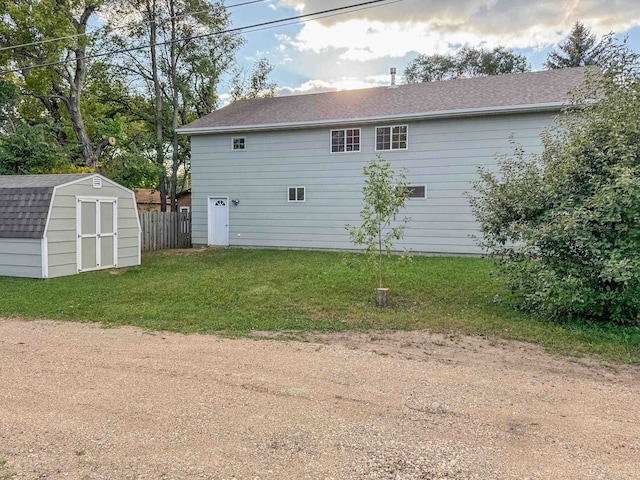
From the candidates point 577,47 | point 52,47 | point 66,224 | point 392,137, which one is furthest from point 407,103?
point 577,47

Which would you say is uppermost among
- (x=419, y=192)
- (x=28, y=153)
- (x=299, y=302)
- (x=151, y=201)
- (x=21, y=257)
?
(x=28, y=153)

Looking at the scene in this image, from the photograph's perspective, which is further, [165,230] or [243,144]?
[165,230]

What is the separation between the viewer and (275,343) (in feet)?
15.4

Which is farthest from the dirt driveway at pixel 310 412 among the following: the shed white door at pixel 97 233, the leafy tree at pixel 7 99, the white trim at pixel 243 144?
the leafy tree at pixel 7 99

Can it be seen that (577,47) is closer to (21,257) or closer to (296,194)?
(296,194)

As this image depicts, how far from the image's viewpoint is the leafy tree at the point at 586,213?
494 centimetres

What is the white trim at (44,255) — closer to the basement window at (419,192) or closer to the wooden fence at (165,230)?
the wooden fence at (165,230)

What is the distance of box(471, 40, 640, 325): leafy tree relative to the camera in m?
4.94

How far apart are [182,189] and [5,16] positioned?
12.5 metres

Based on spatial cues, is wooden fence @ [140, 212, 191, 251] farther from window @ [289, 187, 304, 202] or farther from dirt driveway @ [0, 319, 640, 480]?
dirt driveway @ [0, 319, 640, 480]

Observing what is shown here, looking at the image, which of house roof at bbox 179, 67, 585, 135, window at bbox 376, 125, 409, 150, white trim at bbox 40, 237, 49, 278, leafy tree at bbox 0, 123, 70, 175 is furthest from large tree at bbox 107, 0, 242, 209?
window at bbox 376, 125, 409, 150

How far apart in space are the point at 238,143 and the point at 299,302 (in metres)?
9.38

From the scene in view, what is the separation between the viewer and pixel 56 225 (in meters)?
9.08

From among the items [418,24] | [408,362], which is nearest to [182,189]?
[418,24]
